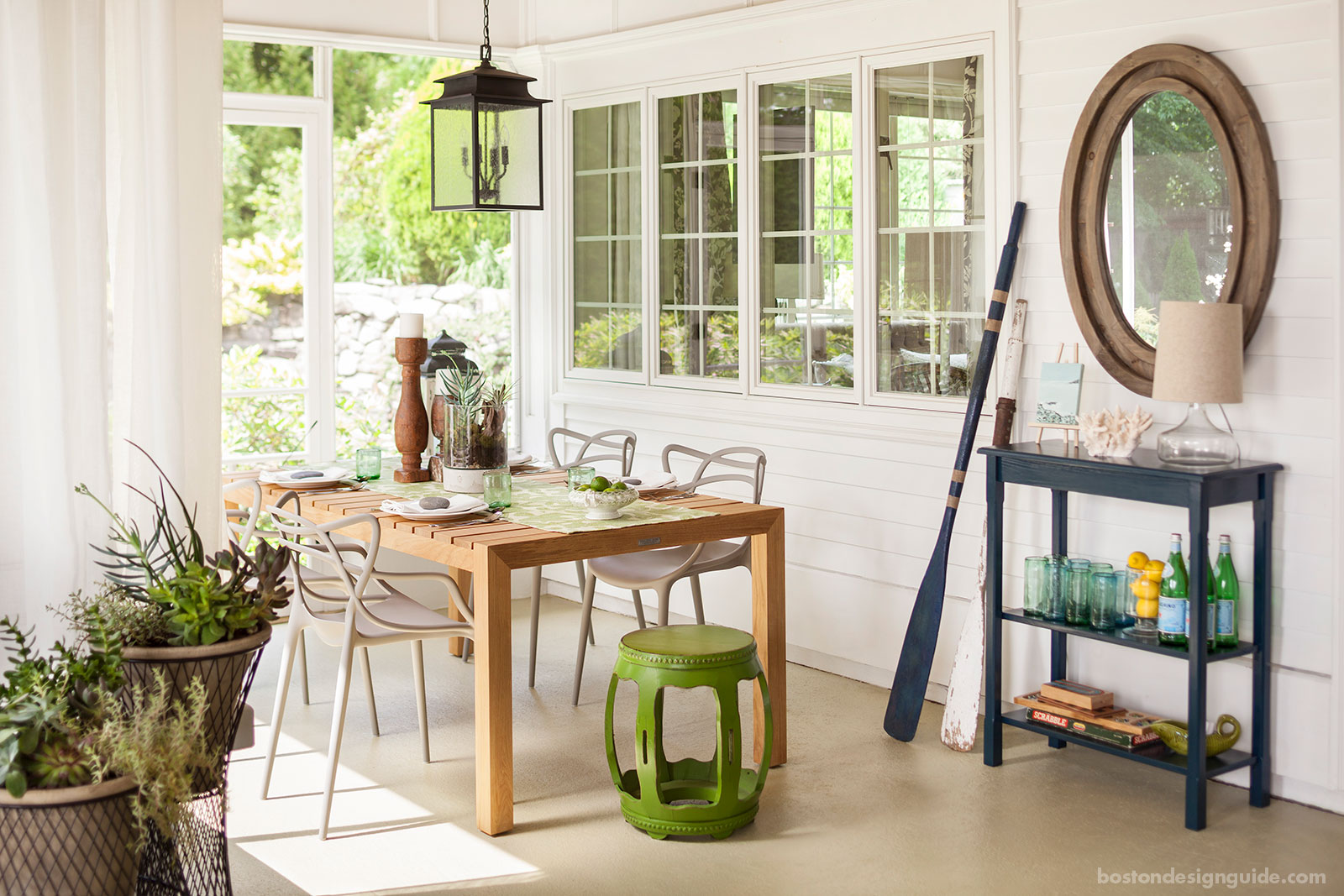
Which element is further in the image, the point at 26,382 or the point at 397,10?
the point at 397,10

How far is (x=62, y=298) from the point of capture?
8.32ft

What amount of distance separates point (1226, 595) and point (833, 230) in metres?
2.07

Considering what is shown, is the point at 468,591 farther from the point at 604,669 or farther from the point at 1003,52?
the point at 1003,52

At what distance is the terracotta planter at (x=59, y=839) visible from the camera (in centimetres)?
218

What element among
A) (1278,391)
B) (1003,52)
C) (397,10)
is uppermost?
(397,10)

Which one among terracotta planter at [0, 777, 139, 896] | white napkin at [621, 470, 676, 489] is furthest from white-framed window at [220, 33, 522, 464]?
terracotta planter at [0, 777, 139, 896]

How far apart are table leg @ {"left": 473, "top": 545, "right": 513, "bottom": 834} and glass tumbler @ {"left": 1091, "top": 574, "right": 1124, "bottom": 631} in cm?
172

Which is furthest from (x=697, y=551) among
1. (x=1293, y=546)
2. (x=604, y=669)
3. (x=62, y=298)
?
(x=62, y=298)

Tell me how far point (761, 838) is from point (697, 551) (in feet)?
3.77

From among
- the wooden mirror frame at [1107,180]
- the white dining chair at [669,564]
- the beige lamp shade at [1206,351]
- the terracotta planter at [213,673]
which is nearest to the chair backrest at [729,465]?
the white dining chair at [669,564]

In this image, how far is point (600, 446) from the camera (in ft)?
20.0

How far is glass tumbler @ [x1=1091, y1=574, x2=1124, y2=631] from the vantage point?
381cm

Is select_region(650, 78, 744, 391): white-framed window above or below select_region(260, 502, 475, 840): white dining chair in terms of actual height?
above

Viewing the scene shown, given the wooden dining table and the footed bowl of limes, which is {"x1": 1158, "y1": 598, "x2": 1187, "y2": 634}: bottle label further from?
the footed bowl of limes
